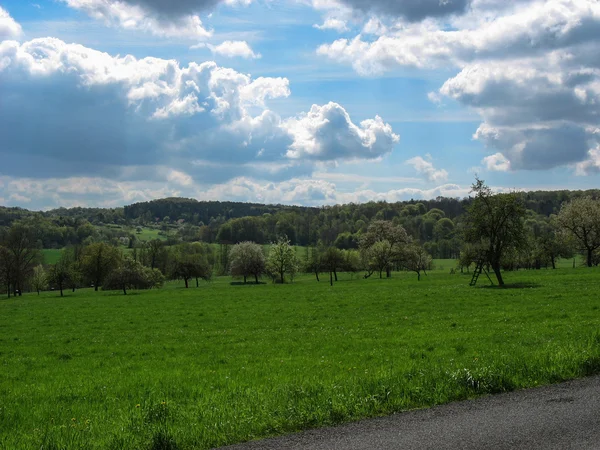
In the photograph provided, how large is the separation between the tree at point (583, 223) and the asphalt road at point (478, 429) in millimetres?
73344

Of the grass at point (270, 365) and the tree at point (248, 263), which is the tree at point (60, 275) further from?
the grass at point (270, 365)

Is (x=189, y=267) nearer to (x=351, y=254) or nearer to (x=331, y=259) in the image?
(x=331, y=259)

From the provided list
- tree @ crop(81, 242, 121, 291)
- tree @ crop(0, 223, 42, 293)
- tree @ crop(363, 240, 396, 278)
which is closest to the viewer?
tree @ crop(0, 223, 42, 293)

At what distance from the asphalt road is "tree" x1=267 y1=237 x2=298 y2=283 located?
3578 inches

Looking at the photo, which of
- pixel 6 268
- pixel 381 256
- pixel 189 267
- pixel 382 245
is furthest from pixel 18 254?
pixel 382 245

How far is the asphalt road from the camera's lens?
286 inches

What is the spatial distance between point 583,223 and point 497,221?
3730 cm

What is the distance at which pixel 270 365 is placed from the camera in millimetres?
16047

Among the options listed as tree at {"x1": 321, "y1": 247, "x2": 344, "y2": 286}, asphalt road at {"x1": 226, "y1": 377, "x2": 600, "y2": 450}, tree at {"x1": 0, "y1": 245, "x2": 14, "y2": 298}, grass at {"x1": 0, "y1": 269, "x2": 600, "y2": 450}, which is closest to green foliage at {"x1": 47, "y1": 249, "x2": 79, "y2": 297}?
tree at {"x1": 0, "y1": 245, "x2": 14, "y2": 298}

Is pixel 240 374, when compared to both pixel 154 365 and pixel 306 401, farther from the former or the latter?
pixel 306 401

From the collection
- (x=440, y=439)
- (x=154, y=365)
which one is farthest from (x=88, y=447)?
(x=154, y=365)

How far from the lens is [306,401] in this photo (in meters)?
9.20

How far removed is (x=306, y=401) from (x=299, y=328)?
693 inches

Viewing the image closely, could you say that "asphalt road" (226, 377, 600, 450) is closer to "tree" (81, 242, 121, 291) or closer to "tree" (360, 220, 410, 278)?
"tree" (360, 220, 410, 278)
